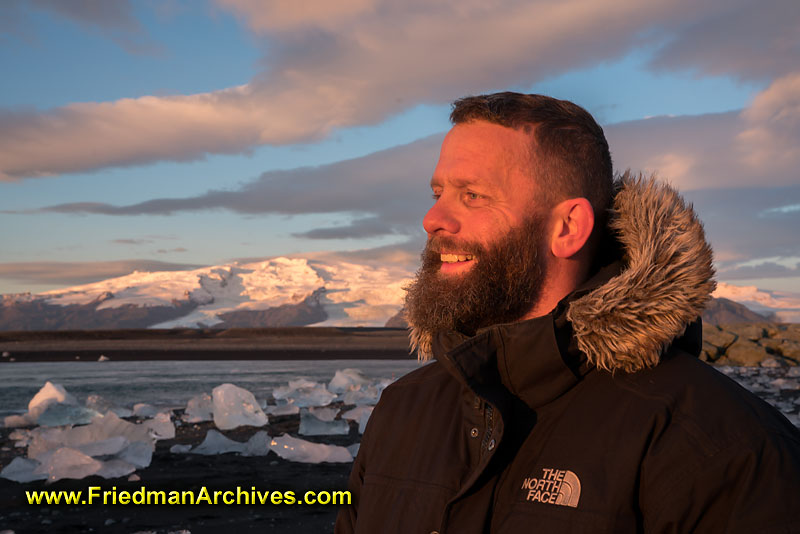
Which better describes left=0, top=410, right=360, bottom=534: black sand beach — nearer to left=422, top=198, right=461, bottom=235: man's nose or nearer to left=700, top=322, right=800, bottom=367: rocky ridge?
left=422, top=198, right=461, bottom=235: man's nose

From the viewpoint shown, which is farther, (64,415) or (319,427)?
(64,415)

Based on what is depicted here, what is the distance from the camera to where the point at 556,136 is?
6.53ft

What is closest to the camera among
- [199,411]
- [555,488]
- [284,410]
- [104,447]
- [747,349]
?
[555,488]

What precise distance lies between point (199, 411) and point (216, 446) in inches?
87.5

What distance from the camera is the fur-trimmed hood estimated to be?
5.37ft

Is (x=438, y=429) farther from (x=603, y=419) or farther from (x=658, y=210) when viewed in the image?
(x=658, y=210)

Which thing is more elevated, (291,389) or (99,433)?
(99,433)

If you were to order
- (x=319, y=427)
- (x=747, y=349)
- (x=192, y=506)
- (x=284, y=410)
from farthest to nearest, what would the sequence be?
(x=747, y=349) < (x=284, y=410) < (x=319, y=427) < (x=192, y=506)

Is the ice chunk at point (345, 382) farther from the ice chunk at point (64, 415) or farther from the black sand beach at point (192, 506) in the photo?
the black sand beach at point (192, 506)

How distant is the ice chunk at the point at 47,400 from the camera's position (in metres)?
8.99

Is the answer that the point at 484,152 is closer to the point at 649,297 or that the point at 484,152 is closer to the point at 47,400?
the point at 649,297

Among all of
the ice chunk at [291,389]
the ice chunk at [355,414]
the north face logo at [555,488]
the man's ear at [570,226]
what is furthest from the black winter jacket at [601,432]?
the ice chunk at [291,389]

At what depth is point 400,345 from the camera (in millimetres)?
47562

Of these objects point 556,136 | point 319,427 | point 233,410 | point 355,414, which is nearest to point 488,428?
point 556,136
